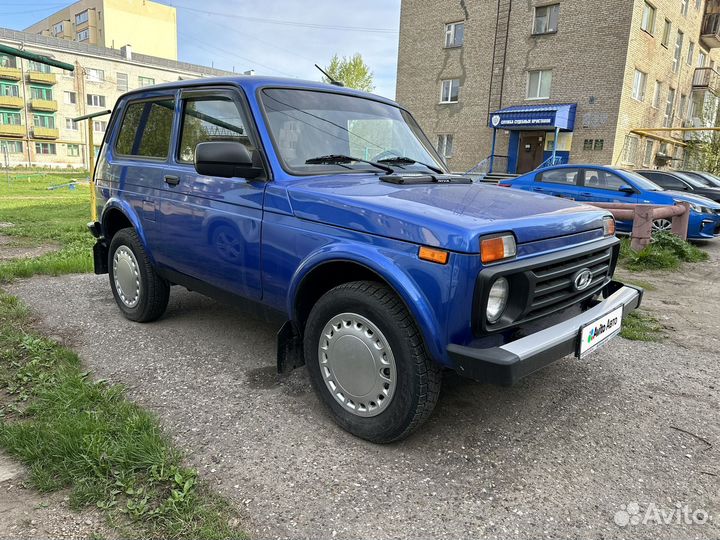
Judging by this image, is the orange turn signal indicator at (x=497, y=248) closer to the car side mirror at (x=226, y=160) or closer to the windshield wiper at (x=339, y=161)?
the windshield wiper at (x=339, y=161)

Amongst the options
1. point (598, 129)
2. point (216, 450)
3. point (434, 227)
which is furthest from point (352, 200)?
point (598, 129)

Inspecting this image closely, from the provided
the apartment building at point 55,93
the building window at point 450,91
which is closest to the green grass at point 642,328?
the building window at point 450,91

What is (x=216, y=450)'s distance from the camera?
8.98 ft

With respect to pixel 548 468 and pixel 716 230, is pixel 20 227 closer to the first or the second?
pixel 548 468

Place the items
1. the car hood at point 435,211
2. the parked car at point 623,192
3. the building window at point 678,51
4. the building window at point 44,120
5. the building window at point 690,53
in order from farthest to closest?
the building window at point 44,120 < the building window at point 690,53 < the building window at point 678,51 < the parked car at point 623,192 < the car hood at point 435,211

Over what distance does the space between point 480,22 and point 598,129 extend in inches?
334

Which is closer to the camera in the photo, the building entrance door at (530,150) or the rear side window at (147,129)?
the rear side window at (147,129)

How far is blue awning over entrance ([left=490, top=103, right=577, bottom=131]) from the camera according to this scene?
21906mm

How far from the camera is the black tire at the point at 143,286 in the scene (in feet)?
14.4

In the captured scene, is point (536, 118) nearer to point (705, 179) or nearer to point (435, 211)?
point (705, 179)

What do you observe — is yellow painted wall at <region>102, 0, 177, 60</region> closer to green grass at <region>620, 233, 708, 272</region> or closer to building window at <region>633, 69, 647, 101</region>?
building window at <region>633, 69, 647, 101</region>

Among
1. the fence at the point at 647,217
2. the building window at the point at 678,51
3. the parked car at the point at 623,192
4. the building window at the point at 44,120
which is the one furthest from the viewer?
the building window at the point at 44,120

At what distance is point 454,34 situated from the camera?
88.5 ft

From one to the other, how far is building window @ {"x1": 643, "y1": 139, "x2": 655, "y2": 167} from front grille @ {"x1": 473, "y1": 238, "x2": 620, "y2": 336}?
26.0 meters
